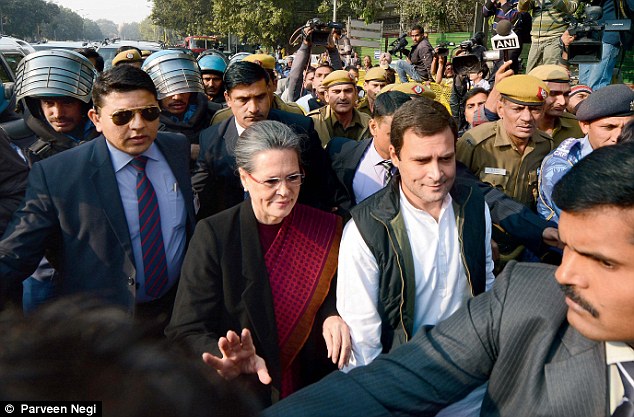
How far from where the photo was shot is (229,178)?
11.5ft

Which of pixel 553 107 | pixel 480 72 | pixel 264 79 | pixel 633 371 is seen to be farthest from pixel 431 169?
pixel 480 72

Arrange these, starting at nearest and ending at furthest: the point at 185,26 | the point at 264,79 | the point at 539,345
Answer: the point at 539,345 < the point at 264,79 < the point at 185,26

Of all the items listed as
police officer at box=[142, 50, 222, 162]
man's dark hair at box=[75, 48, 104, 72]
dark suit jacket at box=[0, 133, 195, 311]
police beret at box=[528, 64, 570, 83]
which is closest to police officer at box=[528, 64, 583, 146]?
police beret at box=[528, 64, 570, 83]

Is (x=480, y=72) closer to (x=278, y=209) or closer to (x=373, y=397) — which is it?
(x=278, y=209)

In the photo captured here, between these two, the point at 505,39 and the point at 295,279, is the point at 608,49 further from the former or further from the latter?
the point at 295,279

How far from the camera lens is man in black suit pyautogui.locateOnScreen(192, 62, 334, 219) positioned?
3.48 metres

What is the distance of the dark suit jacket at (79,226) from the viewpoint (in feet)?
7.97

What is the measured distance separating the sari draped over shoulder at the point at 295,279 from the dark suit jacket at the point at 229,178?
0.92 meters

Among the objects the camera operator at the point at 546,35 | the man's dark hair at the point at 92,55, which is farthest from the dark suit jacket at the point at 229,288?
the camera operator at the point at 546,35

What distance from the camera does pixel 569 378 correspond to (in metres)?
1.44

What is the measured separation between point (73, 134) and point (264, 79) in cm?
122

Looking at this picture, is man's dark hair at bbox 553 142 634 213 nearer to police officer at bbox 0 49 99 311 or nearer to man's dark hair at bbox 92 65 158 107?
man's dark hair at bbox 92 65 158 107

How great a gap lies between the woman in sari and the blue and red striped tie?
0.42 m

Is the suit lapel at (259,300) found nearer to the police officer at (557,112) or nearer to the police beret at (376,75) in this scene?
the police officer at (557,112)
